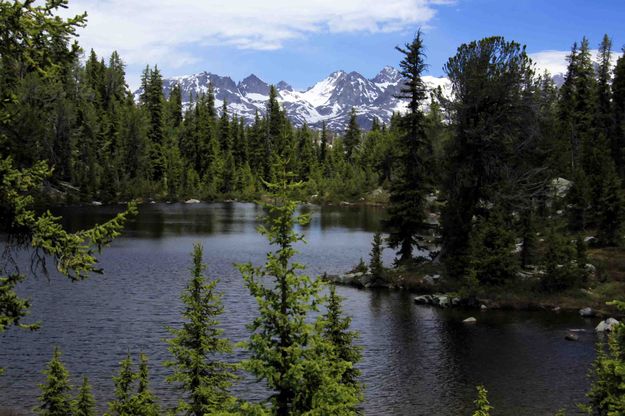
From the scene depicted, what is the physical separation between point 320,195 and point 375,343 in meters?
105

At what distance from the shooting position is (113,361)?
92.6 ft

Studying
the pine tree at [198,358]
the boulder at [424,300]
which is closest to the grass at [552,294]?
the boulder at [424,300]

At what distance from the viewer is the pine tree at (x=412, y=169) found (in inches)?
1908

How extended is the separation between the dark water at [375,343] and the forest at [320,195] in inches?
90.8

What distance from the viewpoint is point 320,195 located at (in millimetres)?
136750

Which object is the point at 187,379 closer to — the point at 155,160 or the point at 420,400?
the point at 420,400

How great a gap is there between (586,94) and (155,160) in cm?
9163

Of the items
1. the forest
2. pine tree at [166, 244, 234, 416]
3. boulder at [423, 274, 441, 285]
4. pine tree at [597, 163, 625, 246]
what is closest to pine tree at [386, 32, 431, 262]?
the forest

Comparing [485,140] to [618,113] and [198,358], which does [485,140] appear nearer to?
[198,358]

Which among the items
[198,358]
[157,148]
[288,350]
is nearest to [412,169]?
[198,358]

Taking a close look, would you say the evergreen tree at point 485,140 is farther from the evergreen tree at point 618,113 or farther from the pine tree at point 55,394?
the evergreen tree at point 618,113

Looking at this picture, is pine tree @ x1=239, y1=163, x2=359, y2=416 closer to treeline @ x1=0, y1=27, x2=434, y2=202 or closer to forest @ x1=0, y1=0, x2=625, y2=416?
forest @ x1=0, y1=0, x2=625, y2=416

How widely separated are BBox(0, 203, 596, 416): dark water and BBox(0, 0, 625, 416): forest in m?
2.31

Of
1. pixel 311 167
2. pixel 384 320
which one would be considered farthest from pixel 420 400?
pixel 311 167
